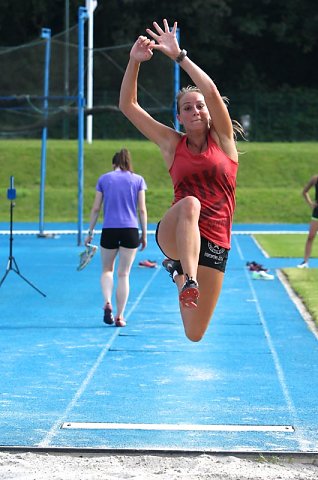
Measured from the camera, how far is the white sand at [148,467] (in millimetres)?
5867

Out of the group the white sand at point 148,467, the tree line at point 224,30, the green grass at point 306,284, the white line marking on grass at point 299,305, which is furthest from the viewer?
the tree line at point 224,30

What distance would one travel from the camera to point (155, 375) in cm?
912

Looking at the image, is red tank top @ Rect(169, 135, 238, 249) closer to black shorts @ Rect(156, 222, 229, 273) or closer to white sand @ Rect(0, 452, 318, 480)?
black shorts @ Rect(156, 222, 229, 273)

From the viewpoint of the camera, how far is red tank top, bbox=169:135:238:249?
6.63m

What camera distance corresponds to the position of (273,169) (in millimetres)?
40625

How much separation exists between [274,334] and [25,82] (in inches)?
596

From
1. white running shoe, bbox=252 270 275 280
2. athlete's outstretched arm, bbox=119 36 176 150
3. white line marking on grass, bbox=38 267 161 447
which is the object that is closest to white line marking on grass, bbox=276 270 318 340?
white running shoe, bbox=252 270 275 280

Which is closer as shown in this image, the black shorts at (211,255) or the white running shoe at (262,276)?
the black shorts at (211,255)

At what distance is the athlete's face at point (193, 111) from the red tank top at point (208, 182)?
108 millimetres

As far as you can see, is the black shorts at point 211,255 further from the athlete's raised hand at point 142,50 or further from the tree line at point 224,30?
the tree line at point 224,30

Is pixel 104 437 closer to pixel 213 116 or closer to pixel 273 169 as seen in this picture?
pixel 213 116

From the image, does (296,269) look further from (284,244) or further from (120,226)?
(120,226)

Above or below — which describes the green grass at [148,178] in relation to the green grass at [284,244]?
below

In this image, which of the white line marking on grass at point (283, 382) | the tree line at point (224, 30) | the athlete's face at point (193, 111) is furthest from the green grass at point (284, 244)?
the tree line at point (224, 30)
